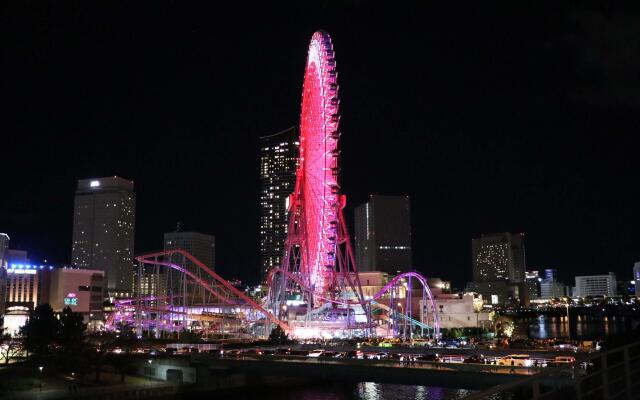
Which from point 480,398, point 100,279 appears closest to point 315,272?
point 100,279

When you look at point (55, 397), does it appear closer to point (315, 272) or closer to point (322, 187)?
point (322, 187)

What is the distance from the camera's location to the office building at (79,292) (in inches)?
6235

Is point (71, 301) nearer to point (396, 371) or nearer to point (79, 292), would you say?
point (79, 292)

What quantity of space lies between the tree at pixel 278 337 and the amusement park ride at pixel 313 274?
5.26m

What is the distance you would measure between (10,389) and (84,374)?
21.6ft

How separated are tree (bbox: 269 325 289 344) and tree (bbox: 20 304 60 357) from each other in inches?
1133

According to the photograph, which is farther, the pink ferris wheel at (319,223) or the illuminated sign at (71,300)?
the illuminated sign at (71,300)

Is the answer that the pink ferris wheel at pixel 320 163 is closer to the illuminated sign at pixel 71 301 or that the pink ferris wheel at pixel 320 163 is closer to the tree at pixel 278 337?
the tree at pixel 278 337

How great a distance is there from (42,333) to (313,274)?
161 feet

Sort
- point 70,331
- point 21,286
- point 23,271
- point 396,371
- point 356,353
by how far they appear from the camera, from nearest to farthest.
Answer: point 396,371 → point 356,353 → point 70,331 → point 21,286 → point 23,271

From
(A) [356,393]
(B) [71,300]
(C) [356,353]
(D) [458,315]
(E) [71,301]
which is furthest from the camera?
(B) [71,300]

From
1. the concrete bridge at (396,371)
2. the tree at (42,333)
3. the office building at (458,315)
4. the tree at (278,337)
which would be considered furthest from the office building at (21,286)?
the concrete bridge at (396,371)

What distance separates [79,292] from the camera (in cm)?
16238

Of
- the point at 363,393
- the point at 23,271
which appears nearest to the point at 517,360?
the point at 363,393
